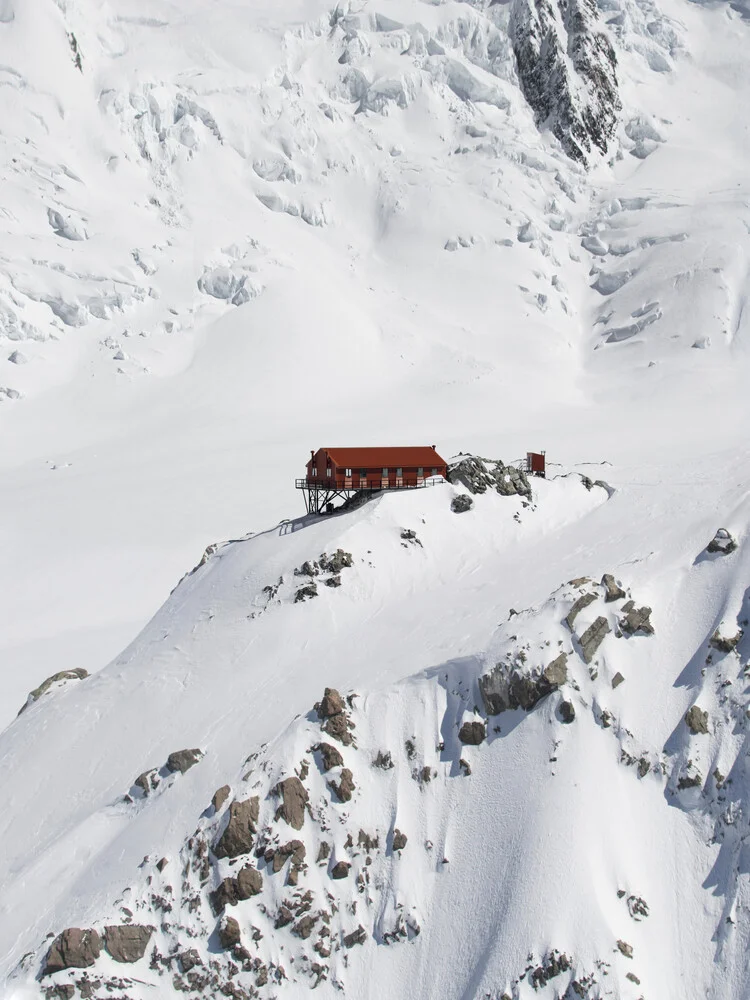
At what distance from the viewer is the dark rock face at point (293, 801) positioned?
2356cm

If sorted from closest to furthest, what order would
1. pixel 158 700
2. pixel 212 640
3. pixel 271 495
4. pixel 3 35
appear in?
pixel 158 700, pixel 212 640, pixel 271 495, pixel 3 35

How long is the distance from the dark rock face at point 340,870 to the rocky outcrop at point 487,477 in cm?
2245

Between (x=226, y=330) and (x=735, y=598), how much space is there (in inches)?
3259

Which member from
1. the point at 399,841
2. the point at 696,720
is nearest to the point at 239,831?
the point at 399,841

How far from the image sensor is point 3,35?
116438mm

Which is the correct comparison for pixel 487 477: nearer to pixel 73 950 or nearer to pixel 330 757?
pixel 330 757

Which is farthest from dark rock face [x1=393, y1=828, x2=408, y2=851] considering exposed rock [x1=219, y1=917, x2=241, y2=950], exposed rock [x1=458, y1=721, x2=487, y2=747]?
exposed rock [x1=219, y1=917, x2=241, y2=950]

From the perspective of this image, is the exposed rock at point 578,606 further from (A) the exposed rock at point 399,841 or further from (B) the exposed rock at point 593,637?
(A) the exposed rock at point 399,841

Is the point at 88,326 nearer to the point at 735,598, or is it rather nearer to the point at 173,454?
the point at 173,454

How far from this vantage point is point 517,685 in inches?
1000

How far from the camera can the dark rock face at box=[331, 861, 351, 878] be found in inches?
897

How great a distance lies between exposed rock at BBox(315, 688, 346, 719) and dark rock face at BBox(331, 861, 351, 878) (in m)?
4.76

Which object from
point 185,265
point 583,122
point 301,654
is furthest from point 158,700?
point 583,122

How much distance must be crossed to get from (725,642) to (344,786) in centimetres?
1274
